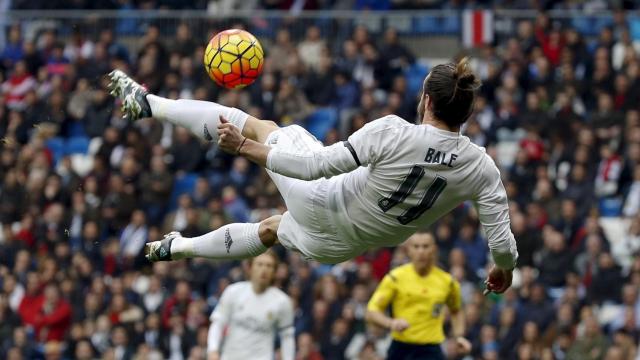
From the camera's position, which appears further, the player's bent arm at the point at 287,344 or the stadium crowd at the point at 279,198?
the stadium crowd at the point at 279,198

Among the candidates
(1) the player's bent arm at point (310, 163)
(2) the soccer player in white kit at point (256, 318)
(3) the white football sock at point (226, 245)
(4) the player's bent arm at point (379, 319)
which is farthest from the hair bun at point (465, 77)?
(2) the soccer player in white kit at point (256, 318)

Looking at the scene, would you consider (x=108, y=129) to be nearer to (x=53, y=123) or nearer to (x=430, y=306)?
(x=53, y=123)

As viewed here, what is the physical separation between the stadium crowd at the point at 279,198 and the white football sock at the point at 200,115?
6190 mm

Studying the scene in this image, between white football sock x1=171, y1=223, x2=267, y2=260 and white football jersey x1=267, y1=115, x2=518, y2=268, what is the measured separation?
45cm

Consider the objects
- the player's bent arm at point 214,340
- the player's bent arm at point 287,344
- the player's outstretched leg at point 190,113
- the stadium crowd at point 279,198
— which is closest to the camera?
the player's outstretched leg at point 190,113

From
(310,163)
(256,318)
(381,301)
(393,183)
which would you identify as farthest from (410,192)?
(256,318)

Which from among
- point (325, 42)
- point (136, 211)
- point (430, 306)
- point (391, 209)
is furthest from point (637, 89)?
point (391, 209)

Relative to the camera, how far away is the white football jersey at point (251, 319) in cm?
1310

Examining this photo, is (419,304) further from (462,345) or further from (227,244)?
(227,244)

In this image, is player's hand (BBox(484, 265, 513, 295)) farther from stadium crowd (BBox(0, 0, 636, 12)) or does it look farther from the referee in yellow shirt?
stadium crowd (BBox(0, 0, 636, 12))

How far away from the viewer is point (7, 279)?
1878cm

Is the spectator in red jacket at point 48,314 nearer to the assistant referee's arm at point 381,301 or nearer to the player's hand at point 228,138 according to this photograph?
the assistant referee's arm at point 381,301

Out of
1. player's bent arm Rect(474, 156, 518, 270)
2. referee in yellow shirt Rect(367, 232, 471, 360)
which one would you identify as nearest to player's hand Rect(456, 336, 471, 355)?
referee in yellow shirt Rect(367, 232, 471, 360)

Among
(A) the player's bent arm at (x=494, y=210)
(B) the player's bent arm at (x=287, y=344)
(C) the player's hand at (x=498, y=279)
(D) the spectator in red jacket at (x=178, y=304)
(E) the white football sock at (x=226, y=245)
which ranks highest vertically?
(A) the player's bent arm at (x=494, y=210)
